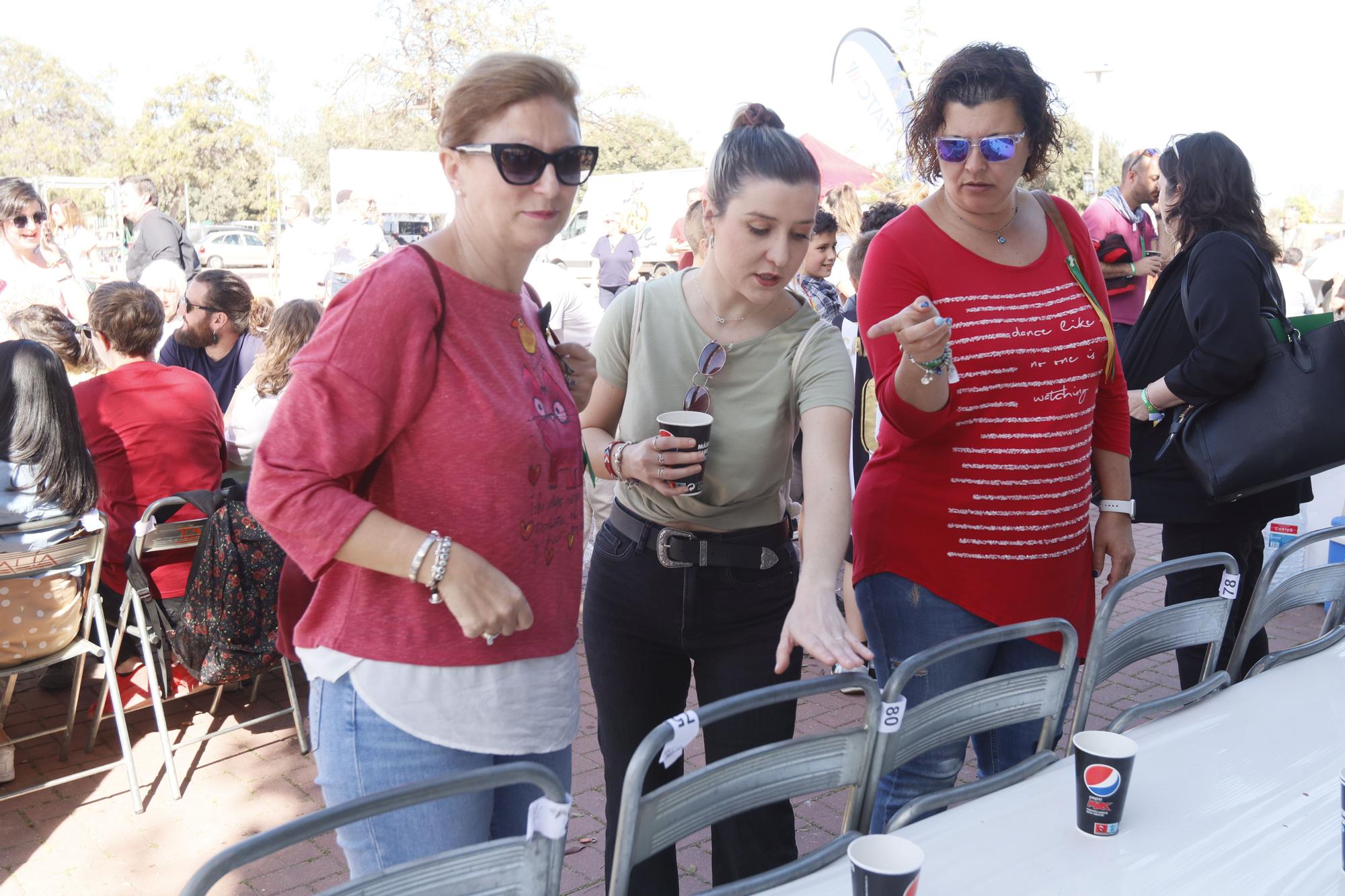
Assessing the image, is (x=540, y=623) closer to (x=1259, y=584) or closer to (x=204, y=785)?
(x=1259, y=584)

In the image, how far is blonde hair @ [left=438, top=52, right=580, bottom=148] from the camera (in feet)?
4.73

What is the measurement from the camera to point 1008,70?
2049 mm

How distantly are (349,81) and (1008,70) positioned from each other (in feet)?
79.2

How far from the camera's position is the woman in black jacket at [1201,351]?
2.83m

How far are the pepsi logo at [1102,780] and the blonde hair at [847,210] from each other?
193 inches

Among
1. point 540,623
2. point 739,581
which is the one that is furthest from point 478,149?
point 739,581

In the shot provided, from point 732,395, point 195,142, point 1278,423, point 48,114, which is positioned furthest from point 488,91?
point 48,114

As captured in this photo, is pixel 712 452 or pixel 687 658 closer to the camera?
pixel 712 452

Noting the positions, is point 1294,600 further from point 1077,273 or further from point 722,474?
point 722,474

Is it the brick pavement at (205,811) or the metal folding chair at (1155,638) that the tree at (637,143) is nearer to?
the brick pavement at (205,811)

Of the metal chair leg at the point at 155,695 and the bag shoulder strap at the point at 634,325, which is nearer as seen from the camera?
the bag shoulder strap at the point at 634,325

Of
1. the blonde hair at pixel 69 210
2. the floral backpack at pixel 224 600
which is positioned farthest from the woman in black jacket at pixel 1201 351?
the blonde hair at pixel 69 210

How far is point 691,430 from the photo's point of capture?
69.4 inches

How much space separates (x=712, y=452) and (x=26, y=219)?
5.40 metres
